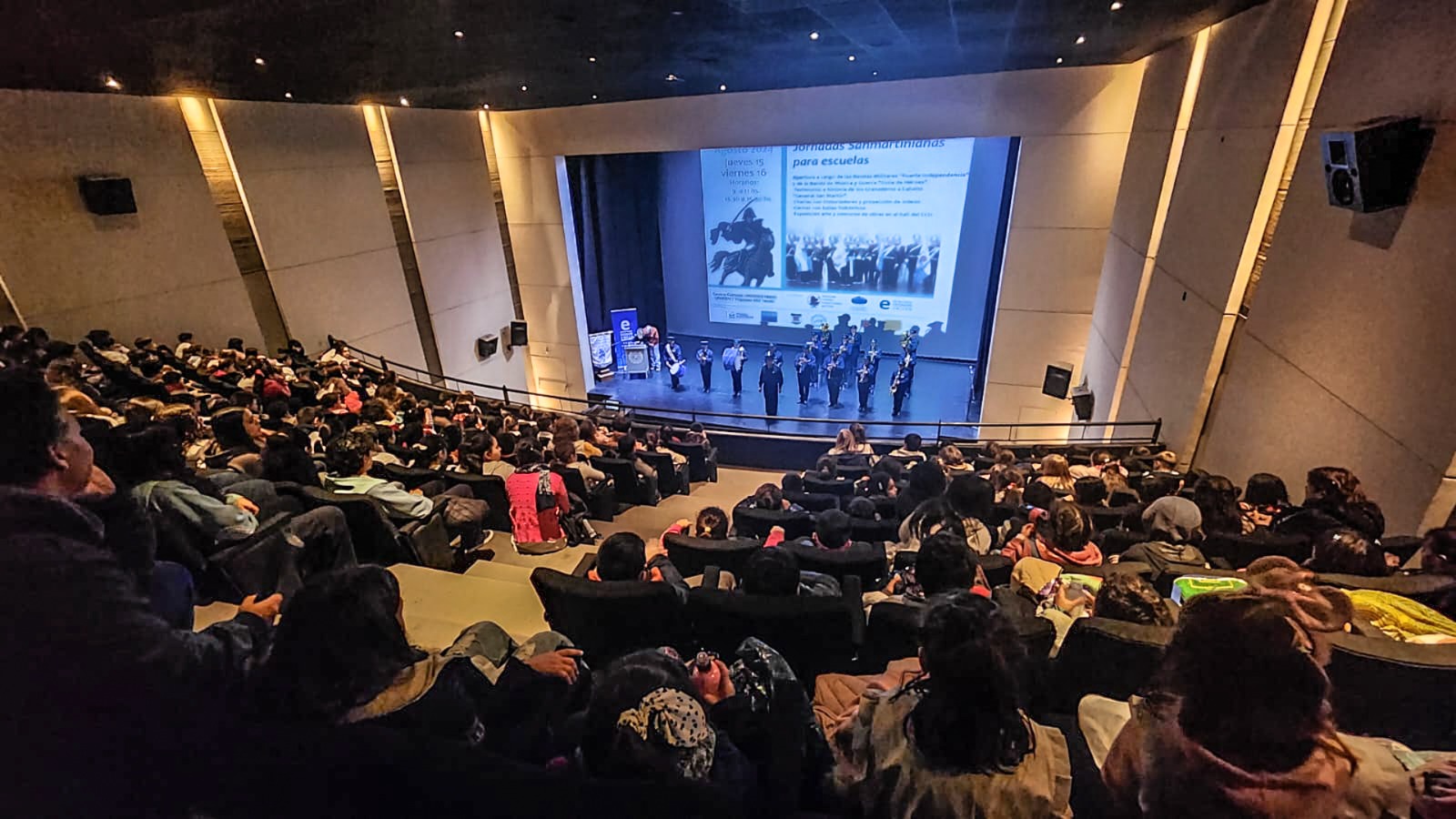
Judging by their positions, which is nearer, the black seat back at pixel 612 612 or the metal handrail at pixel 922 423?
the black seat back at pixel 612 612

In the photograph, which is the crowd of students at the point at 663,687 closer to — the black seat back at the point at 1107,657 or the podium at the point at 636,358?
the black seat back at the point at 1107,657

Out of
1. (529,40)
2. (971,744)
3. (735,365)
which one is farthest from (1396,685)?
(735,365)

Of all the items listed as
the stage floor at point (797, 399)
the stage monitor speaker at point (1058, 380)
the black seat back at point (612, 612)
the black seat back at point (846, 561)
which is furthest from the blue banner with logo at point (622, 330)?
the black seat back at point (612, 612)

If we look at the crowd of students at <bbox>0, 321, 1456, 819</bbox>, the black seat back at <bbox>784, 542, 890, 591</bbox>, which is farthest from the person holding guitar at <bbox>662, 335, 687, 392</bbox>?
the crowd of students at <bbox>0, 321, 1456, 819</bbox>

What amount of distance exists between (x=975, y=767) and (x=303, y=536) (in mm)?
3183

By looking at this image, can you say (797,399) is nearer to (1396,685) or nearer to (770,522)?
(770,522)

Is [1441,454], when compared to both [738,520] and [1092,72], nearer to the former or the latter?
[738,520]

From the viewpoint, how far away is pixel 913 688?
1554 millimetres

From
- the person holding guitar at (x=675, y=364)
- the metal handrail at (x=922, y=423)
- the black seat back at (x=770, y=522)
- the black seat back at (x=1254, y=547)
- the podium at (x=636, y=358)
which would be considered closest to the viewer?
the black seat back at (x=1254, y=547)

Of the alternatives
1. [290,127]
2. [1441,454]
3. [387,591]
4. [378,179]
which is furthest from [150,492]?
[378,179]

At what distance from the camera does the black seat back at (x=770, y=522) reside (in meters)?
4.17

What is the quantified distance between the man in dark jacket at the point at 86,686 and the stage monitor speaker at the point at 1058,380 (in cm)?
1090

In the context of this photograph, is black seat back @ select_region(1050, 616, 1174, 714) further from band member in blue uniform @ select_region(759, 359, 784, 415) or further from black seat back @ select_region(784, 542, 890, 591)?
band member in blue uniform @ select_region(759, 359, 784, 415)

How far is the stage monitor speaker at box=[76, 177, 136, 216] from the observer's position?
7.01m
